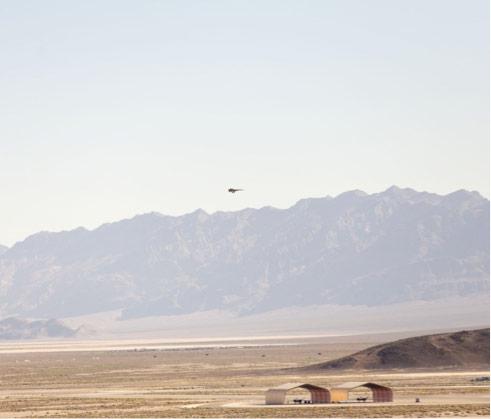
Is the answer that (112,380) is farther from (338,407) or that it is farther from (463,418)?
(463,418)

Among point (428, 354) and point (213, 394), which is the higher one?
point (428, 354)

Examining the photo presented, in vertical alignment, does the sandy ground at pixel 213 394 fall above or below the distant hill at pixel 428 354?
below

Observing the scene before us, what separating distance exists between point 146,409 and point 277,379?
5214cm

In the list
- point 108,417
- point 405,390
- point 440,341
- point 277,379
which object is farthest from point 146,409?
point 440,341

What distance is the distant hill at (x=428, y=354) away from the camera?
18588 cm

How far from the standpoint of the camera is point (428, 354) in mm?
189375

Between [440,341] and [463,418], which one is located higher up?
[440,341]

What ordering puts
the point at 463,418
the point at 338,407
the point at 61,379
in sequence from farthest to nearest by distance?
1. the point at 61,379
2. the point at 338,407
3. the point at 463,418

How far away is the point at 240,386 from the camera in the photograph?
151 metres

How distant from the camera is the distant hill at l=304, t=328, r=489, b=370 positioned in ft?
610

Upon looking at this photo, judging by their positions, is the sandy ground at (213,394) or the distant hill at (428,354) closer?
the sandy ground at (213,394)

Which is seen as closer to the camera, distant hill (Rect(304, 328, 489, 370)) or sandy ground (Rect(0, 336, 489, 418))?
sandy ground (Rect(0, 336, 489, 418))

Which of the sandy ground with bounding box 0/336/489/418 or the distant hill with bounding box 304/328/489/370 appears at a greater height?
the distant hill with bounding box 304/328/489/370

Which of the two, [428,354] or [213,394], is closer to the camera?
[213,394]
